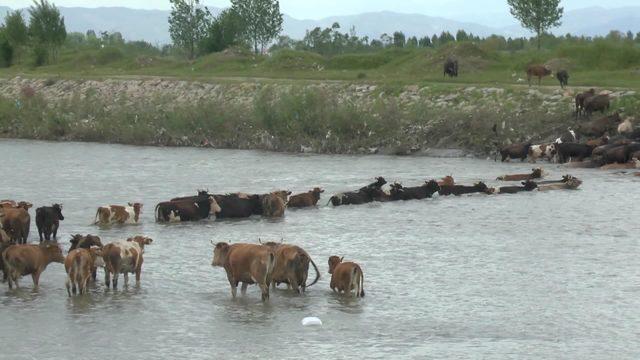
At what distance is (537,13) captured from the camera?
64750 mm

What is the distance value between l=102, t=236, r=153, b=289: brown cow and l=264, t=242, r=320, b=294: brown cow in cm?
215

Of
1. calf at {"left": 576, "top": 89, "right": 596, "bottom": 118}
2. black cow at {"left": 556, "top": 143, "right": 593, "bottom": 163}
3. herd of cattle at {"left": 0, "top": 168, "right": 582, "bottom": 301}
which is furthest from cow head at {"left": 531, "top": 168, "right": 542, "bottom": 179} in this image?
herd of cattle at {"left": 0, "top": 168, "right": 582, "bottom": 301}

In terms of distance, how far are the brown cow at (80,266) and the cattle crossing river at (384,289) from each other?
232 millimetres

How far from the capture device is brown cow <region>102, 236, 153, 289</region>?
55.0ft

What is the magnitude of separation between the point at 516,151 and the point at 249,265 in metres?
22.4

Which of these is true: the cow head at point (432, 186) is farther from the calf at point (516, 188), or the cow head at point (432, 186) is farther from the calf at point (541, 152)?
the calf at point (541, 152)

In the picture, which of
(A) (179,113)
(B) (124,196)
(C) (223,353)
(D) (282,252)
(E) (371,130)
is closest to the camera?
(C) (223,353)

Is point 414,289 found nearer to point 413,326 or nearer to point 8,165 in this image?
point 413,326

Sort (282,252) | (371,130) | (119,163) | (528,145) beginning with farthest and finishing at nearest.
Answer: (371,130) → (119,163) → (528,145) → (282,252)

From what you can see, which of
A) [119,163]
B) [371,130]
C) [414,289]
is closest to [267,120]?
[371,130]

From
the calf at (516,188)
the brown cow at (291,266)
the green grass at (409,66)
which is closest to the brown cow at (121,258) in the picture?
the brown cow at (291,266)

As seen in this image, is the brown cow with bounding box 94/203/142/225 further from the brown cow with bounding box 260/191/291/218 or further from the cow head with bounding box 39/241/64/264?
the cow head with bounding box 39/241/64/264

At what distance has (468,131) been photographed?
40.5 metres

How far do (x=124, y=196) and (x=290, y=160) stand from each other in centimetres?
1113
